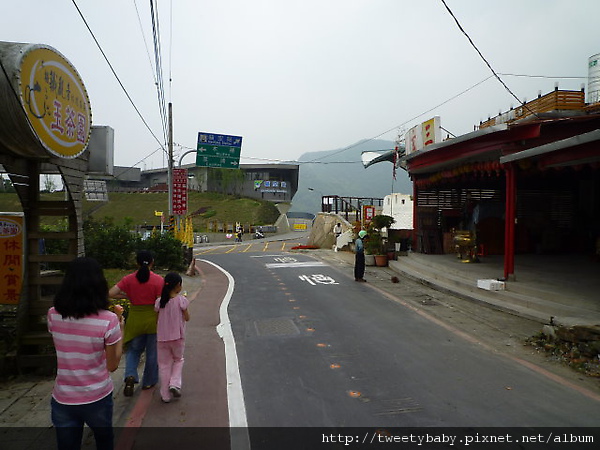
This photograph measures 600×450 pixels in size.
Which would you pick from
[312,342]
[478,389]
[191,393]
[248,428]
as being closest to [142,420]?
[191,393]

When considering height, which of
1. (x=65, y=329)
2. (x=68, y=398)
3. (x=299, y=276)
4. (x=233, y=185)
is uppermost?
(x=233, y=185)

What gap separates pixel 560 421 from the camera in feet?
13.5

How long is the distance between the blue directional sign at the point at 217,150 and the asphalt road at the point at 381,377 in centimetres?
1327

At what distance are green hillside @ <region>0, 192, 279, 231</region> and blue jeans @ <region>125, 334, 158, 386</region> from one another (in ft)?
159

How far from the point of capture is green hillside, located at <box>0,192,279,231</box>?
185 ft

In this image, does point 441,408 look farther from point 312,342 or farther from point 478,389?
point 312,342

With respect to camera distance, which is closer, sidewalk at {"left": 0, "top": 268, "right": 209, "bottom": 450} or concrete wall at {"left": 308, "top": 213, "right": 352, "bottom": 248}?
sidewalk at {"left": 0, "top": 268, "right": 209, "bottom": 450}

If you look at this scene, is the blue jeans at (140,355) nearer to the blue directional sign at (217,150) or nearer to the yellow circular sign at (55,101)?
the yellow circular sign at (55,101)

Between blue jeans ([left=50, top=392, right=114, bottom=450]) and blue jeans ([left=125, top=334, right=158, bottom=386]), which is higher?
blue jeans ([left=50, top=392, right=114, bottom=450])

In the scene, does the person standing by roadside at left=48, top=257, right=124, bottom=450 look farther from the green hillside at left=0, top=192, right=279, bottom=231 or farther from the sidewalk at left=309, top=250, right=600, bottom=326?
the green hillside at left=0, top=192, right=279, bottom=231

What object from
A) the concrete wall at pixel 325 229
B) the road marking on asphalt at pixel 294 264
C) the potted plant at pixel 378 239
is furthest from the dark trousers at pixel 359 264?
the concrete wall at pixel 325 229

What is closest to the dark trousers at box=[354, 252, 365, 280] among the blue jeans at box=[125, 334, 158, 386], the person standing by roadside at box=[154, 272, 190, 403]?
the blue jeans at box=[125, 334, 158, 386]

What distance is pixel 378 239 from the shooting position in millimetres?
16469

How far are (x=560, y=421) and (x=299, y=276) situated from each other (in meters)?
10.6
